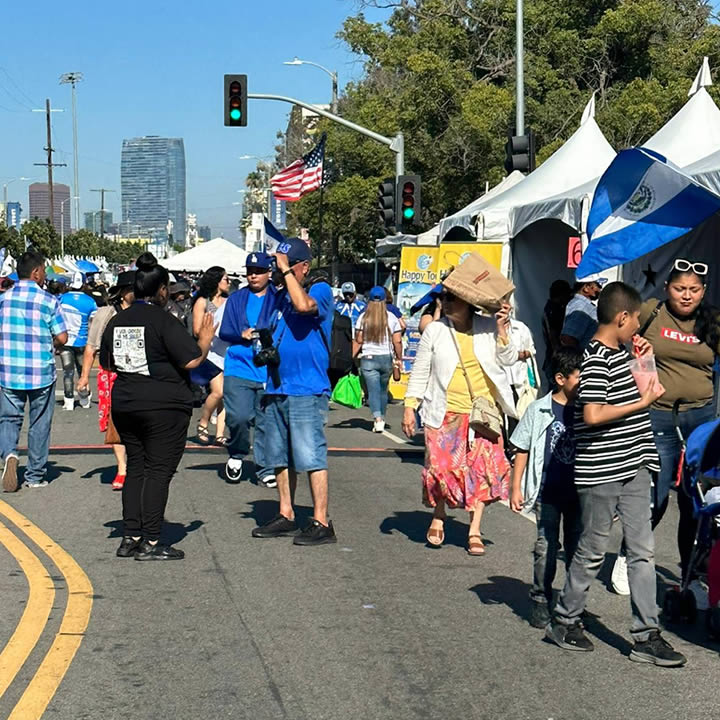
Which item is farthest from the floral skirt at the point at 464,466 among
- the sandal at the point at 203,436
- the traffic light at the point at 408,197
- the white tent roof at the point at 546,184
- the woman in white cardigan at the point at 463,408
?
the traffic light at the point at 408,197

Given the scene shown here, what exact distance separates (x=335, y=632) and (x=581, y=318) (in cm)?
413

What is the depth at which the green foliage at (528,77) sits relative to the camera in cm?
3516

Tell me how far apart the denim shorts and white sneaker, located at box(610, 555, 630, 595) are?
2.12 m

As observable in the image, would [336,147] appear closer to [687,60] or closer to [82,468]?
[687,60]

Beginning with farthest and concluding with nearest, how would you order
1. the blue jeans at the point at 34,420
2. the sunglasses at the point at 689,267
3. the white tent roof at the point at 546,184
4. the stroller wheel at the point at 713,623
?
the white tent roof at the point at 546,184 < the blue jeans at the point at 34,420 < the sunglasses at the point at 689,267 < the stroller wheel at the point at 713,623

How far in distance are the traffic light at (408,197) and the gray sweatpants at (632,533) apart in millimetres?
19060

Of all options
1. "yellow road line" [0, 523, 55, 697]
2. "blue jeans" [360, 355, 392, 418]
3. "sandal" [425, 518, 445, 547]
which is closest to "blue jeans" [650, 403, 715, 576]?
"sandal" [425, 518, 445, 547]

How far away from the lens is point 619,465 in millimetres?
5832

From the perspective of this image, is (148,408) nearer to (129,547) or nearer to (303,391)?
(129,547)

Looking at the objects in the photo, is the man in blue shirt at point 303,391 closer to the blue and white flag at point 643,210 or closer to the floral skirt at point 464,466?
the floral skirt at point 464,466

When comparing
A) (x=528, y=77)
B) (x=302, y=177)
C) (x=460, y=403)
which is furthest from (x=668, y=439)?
(x=528, y=77)

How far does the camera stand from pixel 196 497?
35.0 ft

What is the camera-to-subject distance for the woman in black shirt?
8.16 m

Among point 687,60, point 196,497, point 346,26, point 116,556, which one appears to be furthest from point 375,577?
point 346,26
